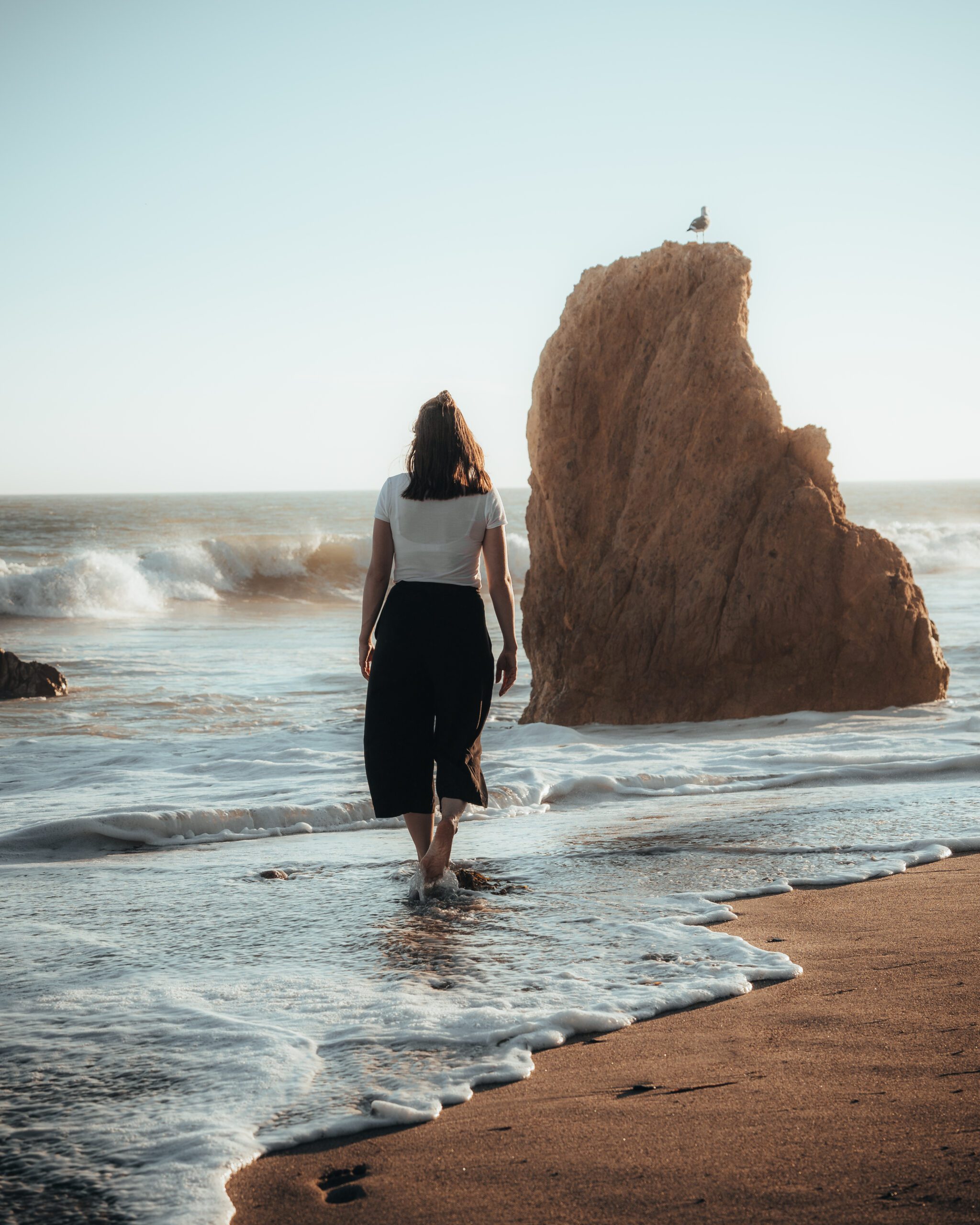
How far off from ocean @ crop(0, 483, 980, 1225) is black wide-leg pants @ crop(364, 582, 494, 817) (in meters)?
0.40

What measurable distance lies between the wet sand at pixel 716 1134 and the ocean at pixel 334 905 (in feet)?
0.37

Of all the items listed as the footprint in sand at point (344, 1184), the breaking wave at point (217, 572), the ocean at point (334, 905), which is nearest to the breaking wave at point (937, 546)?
the breaking wave at point (217, 572)

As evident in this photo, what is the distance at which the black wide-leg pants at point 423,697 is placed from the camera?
3906 mm

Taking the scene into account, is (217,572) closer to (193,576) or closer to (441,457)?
(193,576)

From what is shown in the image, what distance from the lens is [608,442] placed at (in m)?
9.01

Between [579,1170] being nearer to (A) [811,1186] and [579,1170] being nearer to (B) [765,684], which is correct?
(A) [811,1186]

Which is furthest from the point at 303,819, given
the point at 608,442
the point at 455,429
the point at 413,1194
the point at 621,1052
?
the point at 608,442

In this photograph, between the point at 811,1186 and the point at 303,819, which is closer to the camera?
the point at 811,1186

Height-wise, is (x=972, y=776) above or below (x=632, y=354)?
below

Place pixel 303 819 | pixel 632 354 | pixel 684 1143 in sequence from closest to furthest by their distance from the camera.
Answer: pixel 684 1143, pixel 303 819, pixel 632 354

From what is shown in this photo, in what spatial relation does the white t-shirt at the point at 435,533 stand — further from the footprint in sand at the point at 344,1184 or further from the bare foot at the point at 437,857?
the footprint in sand at the point at 344,1184

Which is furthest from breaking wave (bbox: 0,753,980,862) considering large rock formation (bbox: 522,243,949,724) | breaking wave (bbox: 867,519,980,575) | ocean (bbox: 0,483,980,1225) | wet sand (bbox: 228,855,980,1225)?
breaking wave (bbox: 867,519,980,575)

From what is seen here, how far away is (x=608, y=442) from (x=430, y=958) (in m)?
6.49

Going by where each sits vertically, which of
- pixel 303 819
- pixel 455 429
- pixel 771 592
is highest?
pixel 455 429
